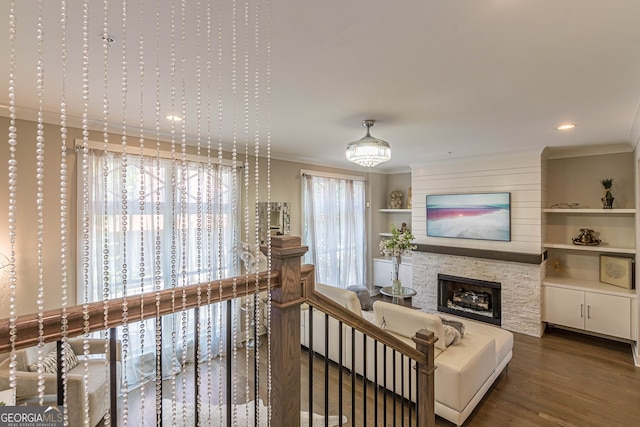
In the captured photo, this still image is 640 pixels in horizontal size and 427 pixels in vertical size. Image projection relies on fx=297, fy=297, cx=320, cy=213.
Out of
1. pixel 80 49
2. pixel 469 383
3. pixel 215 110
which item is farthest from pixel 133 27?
pixel 469 383

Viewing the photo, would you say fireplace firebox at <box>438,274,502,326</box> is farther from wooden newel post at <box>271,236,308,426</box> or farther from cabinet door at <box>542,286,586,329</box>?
wooden newel post at <box>271,236,308,426</box>

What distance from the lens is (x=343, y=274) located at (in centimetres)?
561

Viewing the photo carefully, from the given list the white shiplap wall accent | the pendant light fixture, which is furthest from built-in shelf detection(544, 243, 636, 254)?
the pendant light fixture

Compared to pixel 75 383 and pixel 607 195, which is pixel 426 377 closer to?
pixel 75 383

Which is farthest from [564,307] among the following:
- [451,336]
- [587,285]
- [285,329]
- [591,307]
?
[285,329]

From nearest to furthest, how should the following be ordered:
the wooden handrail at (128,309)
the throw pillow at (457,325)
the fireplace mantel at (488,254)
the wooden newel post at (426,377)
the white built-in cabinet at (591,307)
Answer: the wooden handrail at (128,309) < the wooden newel post at (426,377) < the throw pillow at (457,325) < the white built-in cabinet at (591,307) < the fireplace mantel at (488,254)

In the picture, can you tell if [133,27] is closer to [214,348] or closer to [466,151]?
[214,348]

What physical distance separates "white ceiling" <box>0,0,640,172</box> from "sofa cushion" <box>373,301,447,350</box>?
1.83 m

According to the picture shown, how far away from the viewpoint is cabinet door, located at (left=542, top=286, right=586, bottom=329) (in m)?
4.09

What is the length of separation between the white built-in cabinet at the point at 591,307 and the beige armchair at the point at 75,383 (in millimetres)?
5303

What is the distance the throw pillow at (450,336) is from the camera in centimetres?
278

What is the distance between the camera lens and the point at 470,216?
4.89 m

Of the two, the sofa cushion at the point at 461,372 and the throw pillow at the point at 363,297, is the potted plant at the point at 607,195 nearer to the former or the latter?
the sofa cushion at the point at 461,372

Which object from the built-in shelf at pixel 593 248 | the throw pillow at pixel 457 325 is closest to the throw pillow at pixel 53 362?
the throw pillow at pixel 457 325
